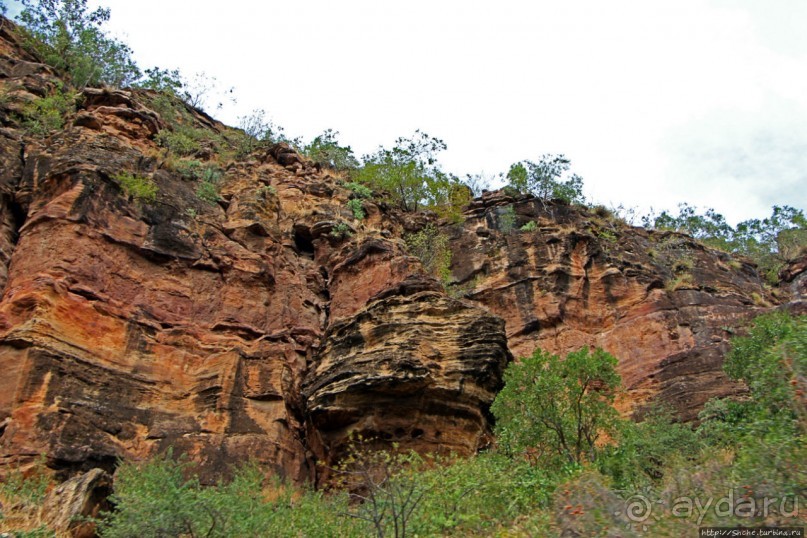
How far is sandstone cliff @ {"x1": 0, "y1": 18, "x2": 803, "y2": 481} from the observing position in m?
17.8

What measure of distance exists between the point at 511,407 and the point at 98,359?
11010 mm

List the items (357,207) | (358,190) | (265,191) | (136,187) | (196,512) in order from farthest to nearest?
(358,190) → (357,207) → (265,191) → (136,187) → (196,512)

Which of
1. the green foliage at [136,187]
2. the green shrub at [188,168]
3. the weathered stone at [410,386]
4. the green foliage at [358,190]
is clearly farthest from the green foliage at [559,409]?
the green shrub at [188,168]

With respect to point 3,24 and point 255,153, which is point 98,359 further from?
point 3,24

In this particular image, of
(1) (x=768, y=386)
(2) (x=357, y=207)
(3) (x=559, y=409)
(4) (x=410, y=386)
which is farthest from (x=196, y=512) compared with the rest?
(2) (x=357, y=207)

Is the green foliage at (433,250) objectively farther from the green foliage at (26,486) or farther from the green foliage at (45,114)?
the green foliage at (26,486)

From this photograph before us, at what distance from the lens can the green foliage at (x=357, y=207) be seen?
28036 millimetres

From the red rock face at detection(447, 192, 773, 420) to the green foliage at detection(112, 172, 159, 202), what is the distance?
12.1 m

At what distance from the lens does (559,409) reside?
1719 cm

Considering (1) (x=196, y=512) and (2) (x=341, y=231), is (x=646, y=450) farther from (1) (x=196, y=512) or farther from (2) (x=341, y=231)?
(2) (x=341, y=231)

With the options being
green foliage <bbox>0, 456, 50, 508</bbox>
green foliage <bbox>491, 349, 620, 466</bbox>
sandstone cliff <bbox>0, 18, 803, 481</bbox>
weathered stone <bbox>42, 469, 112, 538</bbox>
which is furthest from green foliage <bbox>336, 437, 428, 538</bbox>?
green foliage <bbox>0, 456, 50, 508</bbox>

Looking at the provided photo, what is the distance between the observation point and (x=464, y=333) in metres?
20.1

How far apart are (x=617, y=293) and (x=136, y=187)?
17553 mm

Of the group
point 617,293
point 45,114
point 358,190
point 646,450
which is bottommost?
point 646,450
